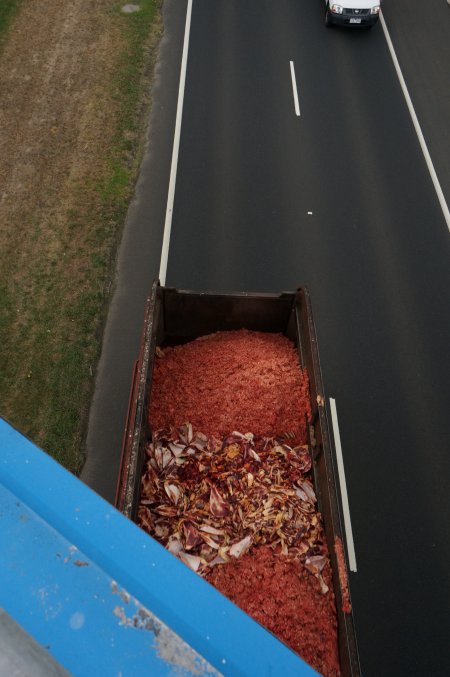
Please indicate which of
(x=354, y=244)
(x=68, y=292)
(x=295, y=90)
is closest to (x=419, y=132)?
(x=295, y=90)

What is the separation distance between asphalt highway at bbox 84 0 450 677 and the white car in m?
0.52

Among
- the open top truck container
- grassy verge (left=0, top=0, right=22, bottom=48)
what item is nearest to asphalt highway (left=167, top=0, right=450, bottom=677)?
the open top truck container

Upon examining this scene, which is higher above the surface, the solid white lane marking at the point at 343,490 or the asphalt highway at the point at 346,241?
the asphalt highway at the point at 346,241

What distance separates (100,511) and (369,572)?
18.8 feet

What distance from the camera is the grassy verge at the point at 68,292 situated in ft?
30.6

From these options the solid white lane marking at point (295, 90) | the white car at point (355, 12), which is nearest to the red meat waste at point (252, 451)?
the solid white lane marking at point (295, 90)

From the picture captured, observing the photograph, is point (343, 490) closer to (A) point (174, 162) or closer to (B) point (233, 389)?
(B) point (233, 389)

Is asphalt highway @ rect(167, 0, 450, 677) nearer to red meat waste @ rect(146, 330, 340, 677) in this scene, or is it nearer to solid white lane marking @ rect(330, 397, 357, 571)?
solid white lane marking @ rect(330, 397, 357, 571)

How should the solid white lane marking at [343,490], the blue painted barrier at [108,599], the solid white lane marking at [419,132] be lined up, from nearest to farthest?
1. the blue painted barrier at [108,599]
2. the solid white lane marking at [343,490]
3. the solid white lane marking at [419,132]

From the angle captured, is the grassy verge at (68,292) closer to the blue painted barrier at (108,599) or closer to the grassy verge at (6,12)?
the blue painted barrier at (108,599)

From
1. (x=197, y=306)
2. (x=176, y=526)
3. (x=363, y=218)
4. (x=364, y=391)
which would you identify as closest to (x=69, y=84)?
(x=363, y=218)

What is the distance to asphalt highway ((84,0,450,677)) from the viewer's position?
330 inches

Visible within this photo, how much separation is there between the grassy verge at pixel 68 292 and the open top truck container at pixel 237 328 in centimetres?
208

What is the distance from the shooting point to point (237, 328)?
8578 mm
